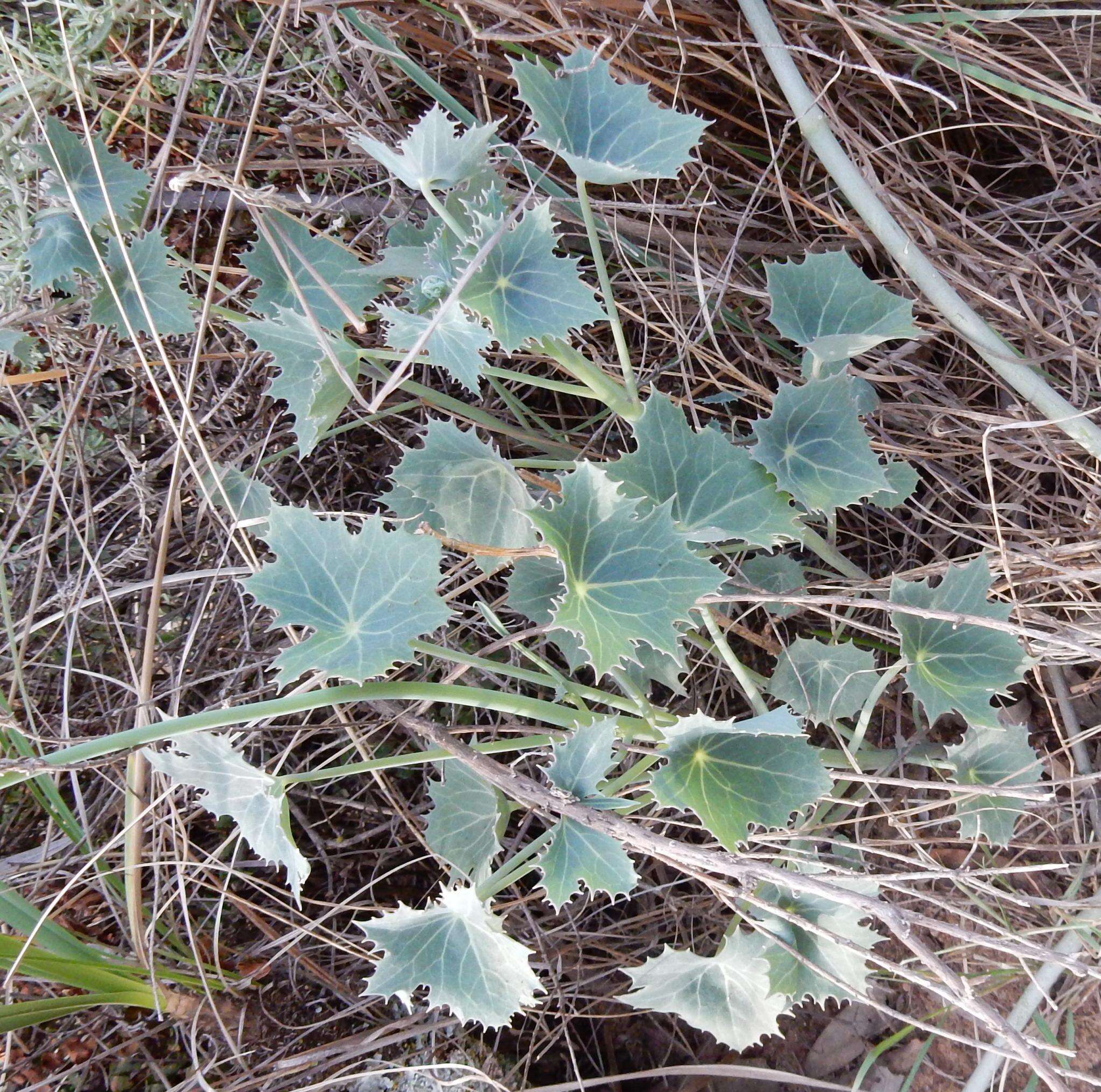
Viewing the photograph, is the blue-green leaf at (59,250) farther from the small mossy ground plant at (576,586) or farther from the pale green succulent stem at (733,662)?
the pale green succulent stem at (733,662)

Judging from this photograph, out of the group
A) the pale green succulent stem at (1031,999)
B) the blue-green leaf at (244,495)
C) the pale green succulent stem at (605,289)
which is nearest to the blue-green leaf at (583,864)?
the pale green succulent stem at (605,289)

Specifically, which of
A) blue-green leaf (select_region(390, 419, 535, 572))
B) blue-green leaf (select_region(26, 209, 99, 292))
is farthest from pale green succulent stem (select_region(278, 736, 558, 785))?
blue-green leaf (select_region(26, 209, 99, 292))

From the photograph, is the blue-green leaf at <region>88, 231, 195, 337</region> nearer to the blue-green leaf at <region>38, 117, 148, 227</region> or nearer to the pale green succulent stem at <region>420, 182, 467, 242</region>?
the blue-green leaf at <region>38, 117, 148, 227</region>

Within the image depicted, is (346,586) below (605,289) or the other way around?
below

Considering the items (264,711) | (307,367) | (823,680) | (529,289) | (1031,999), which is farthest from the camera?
(1031,999)

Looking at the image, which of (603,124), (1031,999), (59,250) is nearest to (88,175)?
(59,250)

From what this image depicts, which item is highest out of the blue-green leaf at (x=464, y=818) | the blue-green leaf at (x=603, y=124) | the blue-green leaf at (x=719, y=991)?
the blue-green leaf at (x=603, y=124)

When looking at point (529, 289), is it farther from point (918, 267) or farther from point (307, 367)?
point (918, 267)
